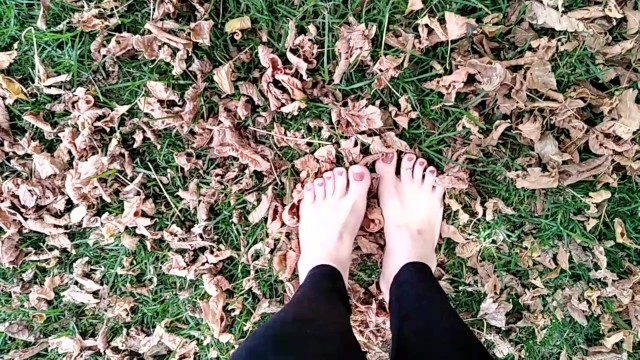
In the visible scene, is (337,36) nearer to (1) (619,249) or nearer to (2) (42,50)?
(2) (42,50)

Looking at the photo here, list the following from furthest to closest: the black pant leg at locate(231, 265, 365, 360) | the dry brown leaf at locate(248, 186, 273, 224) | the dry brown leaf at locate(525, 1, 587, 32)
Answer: the dry brown leaf at locate(248, 186, 273, 224) < the dry brown leaf at locate(525, 1, 587, 32) < the black pant leg at locate(231, 265, 365, 360)

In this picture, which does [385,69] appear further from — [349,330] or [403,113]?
[349,330]

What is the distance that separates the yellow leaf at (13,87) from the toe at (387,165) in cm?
80

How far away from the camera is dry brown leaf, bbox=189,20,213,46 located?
117 centimetres

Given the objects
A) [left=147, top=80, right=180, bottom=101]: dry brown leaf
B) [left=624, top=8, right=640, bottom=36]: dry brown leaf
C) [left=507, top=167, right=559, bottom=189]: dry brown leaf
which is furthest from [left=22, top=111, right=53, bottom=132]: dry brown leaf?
[left=624, top=8, right=640, bottom=36]: dry brown leaf

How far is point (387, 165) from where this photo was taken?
1296mm

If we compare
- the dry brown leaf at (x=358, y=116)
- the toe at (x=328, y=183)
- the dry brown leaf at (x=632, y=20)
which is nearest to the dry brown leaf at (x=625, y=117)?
the dry brown leaf at (x=632, y=20)

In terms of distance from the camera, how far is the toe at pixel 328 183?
51.5 inches

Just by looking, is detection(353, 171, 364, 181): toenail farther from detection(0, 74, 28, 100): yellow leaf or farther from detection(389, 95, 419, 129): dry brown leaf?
detection(0, 74, 28, 100): yellow leaf

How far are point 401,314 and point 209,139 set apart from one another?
0.56m

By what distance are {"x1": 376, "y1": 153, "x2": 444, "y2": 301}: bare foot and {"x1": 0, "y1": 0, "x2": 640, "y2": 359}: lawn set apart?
1.5 inches

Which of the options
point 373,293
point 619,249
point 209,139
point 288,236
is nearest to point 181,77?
point 209,139

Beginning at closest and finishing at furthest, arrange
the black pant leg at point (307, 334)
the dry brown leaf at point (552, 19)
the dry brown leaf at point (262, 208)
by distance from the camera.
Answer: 1. the black pant leg at point (307, 334)
2. the dry brown leaf at point (552, 19)
3. the dry brown leaf at point (262, 208)

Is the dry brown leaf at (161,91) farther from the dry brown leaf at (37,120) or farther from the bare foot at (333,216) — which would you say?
the bare foot at (333,216)
